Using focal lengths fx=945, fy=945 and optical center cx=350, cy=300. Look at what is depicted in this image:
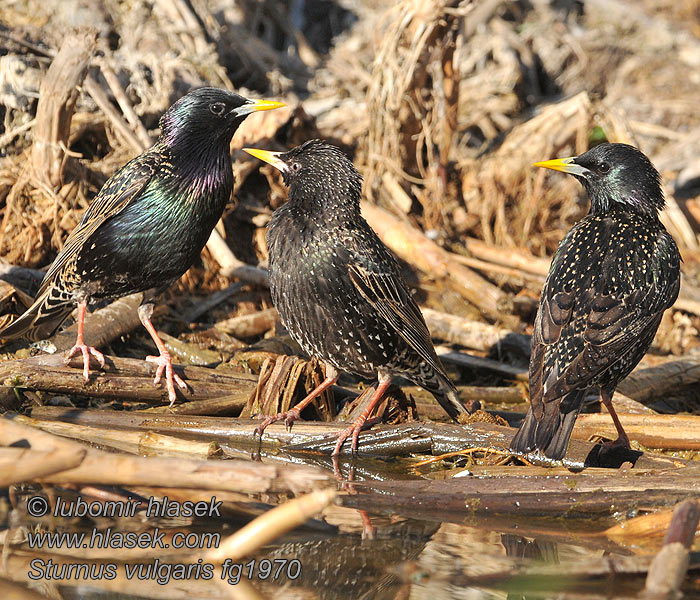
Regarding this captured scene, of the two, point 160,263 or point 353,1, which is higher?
point 353,1

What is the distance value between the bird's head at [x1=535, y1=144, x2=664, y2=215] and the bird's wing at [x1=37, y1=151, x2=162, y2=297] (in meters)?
2.12

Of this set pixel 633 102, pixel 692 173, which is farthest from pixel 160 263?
pixel 633 102

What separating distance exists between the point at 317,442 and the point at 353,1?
294 inches

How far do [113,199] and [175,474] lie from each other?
2539 millimetres

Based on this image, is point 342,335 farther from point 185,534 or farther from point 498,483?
point 185,534

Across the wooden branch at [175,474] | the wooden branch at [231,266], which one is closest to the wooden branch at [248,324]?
the wooden branch at [231,266]

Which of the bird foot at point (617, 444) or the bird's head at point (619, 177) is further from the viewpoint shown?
the bird's head at point (619, 177)

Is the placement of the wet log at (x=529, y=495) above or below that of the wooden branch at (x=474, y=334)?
above

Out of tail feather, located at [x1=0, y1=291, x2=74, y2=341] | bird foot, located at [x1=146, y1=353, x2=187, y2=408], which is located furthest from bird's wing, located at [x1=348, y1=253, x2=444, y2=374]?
tail feather, located at [x1=0, y1=291, x2=74, y2=341]

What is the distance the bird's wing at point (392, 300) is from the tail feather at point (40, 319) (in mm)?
1716

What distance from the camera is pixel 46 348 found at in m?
5.46

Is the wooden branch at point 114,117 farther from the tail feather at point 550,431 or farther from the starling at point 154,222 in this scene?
the tail feather at point 550,431

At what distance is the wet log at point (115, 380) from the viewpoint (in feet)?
15.7

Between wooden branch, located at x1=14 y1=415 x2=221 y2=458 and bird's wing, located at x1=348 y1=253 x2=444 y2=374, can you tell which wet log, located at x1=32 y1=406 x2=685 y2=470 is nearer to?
wooden branch, located at x1=14 y1=415 x2=221 y2=458
